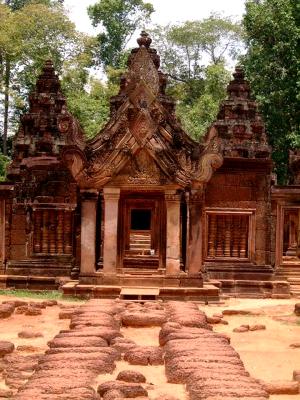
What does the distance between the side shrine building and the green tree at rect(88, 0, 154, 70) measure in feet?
76.9

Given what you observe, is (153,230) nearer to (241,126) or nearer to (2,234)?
(2,234)

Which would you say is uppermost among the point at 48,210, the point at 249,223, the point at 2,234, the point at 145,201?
the point at 145,201

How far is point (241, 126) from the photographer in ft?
71.8

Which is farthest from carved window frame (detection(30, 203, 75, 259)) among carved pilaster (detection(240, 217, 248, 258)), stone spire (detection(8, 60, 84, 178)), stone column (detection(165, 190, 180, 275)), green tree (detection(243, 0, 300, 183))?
green tree (detection(243, 0, 300, 183))

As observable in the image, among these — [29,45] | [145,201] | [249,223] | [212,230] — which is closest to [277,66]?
[29,45]

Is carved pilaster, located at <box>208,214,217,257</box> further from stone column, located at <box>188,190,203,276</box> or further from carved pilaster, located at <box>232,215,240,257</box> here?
stone column, located at <box>188,190,203,276</box>

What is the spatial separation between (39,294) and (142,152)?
3933 mm

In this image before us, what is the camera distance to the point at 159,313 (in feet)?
37.2

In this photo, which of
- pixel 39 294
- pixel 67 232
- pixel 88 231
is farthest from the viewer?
pixel 67 232

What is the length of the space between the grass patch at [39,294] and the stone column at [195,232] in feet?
8.04

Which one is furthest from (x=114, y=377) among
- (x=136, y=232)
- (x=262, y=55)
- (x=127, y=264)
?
(x=262, y=55)

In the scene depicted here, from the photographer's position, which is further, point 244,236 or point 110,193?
point 244,236

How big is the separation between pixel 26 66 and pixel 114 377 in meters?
29.5

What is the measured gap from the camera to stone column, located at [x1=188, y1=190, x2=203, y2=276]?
1497 centimetres
